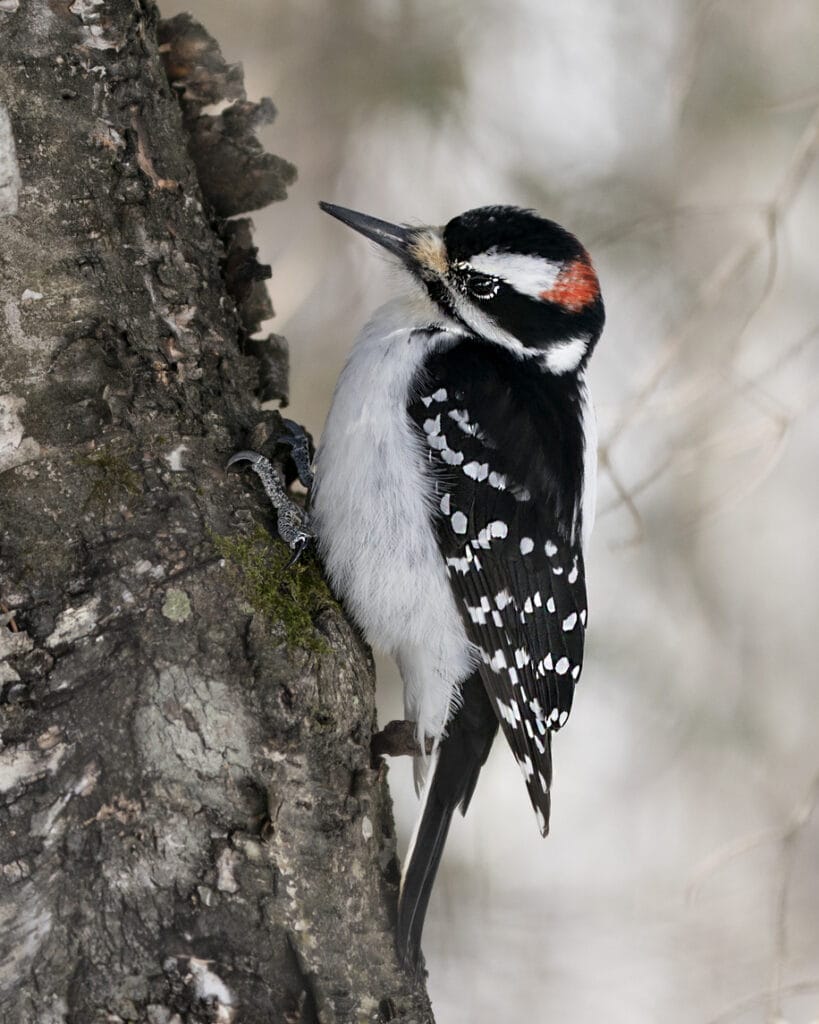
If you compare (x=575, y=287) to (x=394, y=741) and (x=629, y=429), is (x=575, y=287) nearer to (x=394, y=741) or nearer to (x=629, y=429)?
(x=629, y=429)

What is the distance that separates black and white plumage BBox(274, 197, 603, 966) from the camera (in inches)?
103

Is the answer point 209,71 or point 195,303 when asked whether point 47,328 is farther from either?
point 209,71

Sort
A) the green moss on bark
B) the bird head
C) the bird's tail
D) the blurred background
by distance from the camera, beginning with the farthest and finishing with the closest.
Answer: the blurred background < the bird head < the bird's tail < the green moss on bark

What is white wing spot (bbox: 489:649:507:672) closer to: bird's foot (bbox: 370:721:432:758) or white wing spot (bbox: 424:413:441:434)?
bird's foot (bbox: 370:721:432:758)

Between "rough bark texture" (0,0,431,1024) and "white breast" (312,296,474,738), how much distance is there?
32cm

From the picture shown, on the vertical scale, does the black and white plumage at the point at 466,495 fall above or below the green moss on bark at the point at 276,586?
above

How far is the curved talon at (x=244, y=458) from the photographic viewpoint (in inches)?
88.4

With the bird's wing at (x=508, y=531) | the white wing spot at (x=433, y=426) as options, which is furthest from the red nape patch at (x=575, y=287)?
the white wing spot at (x=433, y=426)

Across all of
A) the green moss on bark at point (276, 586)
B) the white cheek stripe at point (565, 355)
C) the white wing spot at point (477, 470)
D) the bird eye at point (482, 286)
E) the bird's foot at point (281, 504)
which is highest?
the bird eye at point (482, 286)

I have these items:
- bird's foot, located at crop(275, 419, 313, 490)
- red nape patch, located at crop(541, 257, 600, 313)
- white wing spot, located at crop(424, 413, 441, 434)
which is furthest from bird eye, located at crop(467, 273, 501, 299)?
bird's foot, located at crop(275, 419, 313, 490)

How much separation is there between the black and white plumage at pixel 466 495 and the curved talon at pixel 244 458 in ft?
1.14

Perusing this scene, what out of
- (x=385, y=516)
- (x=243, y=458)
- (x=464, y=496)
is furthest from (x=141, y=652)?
(x=464, y=496)

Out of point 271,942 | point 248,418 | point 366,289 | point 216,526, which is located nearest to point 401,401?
point 248,418

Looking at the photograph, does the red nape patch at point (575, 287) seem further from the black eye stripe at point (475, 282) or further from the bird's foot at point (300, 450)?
the bird's foot at point (300, 450)
